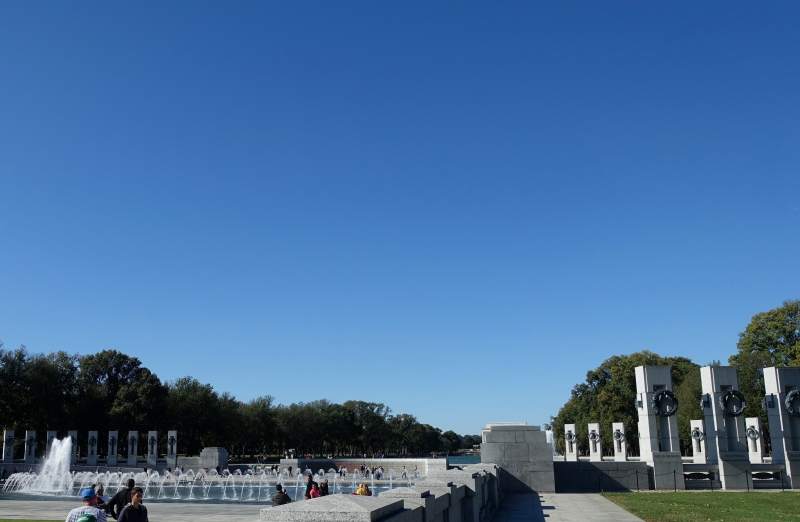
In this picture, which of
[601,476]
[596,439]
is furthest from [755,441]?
[601,476]

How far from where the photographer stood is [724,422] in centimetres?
3278

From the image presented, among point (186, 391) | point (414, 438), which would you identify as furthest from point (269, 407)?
point (414, 438)

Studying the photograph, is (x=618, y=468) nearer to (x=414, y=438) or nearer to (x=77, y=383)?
(x=77, y=383)

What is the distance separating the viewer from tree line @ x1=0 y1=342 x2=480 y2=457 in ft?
214

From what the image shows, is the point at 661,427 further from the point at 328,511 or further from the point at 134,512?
the point at 328,511

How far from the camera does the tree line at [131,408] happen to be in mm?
65250

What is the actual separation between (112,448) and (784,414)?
56722mm

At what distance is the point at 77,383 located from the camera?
73.4 m

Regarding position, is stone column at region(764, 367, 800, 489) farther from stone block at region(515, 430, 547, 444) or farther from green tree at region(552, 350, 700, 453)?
green tree at region(552, 350, 700, 453)

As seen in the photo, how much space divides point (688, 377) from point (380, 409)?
71257mm

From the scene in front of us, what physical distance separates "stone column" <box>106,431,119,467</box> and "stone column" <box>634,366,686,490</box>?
153ft

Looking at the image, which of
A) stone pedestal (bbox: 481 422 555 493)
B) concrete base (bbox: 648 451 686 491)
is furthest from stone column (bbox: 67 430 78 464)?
concrete base (bbox: 648 451 686 491)

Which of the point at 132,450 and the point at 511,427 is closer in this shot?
the point at 511,427

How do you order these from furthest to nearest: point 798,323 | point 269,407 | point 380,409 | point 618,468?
point 380,409, point 269,407, point 798,323, point 618,468
